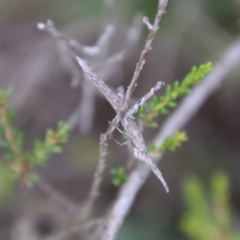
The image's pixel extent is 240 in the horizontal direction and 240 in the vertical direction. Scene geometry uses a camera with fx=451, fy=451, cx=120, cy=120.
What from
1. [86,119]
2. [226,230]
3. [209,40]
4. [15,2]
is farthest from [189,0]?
[226,230]

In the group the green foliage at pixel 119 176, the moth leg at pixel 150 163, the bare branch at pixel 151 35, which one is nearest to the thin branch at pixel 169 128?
the green foliage at pixel 119 176

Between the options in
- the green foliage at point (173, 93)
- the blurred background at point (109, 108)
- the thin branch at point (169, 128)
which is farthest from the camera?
the blurred background at point (109, 108)

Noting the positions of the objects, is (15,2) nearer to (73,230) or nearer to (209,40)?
(209,40)

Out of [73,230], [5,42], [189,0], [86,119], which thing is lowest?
[73,230]

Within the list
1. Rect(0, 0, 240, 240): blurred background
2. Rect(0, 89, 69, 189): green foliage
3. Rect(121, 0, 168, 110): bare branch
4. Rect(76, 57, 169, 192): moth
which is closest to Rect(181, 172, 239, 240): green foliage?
Rect(0, 0, 240, 240): blurred background

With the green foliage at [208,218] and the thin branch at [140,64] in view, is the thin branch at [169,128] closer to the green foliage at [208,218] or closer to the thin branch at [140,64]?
the green foliage at [208,218]

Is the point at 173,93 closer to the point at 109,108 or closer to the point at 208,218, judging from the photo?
the point at 208,218
